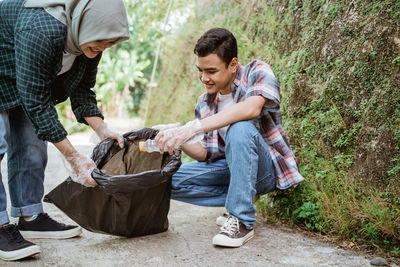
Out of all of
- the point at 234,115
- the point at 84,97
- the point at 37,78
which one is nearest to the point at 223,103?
the point at 234,115

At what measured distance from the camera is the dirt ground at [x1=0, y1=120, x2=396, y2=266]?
1778mm

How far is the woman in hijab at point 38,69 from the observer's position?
168 cm

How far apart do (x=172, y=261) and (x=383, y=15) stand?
1.78 m

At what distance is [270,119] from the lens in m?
2.17

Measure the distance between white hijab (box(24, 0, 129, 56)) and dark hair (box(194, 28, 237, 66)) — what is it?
1.73 ft

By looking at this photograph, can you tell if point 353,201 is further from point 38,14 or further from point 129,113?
point 129,113

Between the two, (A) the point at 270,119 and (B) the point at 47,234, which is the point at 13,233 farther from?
(A) the point at 270,119

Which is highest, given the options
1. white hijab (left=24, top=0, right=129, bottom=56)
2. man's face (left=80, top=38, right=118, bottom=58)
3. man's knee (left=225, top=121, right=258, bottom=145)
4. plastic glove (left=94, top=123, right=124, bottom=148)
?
white hijab (left=24, top=0, right=129, bottom=56)

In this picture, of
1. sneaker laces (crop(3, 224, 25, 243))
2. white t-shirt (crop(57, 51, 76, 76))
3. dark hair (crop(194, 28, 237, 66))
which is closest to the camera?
sneaker laces (crop(3, 224, 25, 243))

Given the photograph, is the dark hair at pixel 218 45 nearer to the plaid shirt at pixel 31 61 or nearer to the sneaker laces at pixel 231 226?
the plaid shirt at pixel 31 61

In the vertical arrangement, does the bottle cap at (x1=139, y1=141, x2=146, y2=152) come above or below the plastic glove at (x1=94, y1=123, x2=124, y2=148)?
below

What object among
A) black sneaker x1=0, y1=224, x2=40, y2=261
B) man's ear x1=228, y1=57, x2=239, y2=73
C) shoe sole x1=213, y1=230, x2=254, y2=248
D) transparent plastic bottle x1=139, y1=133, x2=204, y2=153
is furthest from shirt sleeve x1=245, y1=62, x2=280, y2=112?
black sneaker x1=0, y1=224, x2=40, y2=261

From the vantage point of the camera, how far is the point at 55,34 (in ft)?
5.56

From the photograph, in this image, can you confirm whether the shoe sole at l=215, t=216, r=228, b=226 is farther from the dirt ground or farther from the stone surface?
the stone surface
